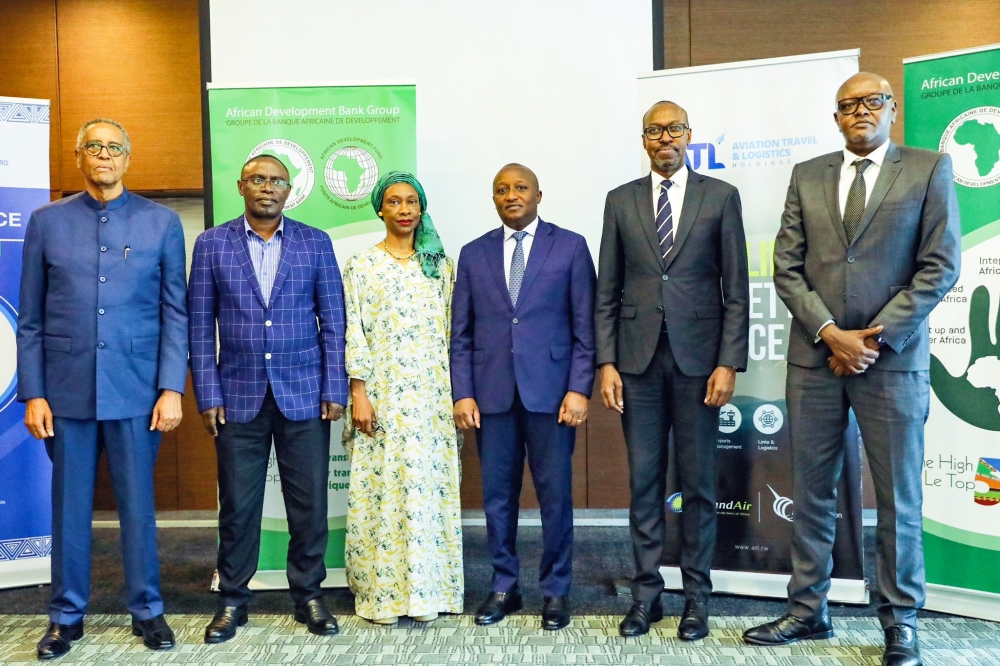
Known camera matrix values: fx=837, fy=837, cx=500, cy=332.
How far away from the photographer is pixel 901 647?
9.05 feet

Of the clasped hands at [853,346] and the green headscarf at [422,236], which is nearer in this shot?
the clasped hands at [853,346]

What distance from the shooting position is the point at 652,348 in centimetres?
304

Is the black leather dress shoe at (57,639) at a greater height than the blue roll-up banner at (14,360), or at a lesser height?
lesser

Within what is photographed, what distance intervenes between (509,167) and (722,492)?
5.53 feet

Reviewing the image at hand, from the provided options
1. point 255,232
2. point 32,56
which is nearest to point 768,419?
→ point 255,232

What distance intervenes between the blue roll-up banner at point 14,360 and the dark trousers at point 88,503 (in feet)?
3.23

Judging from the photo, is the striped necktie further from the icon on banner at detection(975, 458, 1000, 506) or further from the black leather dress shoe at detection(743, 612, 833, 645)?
the icon on banner at detection(975, 458, 1000, 506)

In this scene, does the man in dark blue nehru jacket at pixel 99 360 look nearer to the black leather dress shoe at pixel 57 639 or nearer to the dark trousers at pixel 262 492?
the black leather dress shoe at pixel 57 639

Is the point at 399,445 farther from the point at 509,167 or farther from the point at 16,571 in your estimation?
the point at 16,571

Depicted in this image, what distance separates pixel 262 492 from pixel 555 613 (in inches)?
48.0

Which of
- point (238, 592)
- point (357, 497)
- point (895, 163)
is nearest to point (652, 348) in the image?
point (895, 163)

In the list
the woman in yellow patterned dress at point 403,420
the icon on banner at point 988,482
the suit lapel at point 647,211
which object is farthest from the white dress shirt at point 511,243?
the icon on banner at point 988,482

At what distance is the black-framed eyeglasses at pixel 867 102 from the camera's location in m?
2.83

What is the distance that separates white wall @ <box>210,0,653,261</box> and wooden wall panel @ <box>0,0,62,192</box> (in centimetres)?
182
